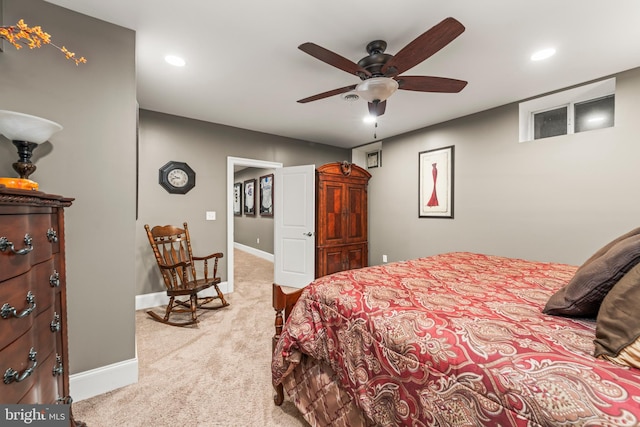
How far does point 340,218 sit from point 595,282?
357 cm

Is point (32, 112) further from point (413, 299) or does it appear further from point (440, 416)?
point (440, 416)

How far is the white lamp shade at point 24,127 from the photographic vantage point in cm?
131

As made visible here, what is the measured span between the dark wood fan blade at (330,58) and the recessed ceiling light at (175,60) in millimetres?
1311

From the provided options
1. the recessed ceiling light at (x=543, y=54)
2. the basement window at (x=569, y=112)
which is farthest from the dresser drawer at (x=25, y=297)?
the basement window at (x=569, y=112)

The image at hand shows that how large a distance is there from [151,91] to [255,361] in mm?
2918

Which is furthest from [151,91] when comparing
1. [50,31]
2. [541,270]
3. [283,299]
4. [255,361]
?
[541,270]

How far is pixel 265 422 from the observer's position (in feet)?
5.04

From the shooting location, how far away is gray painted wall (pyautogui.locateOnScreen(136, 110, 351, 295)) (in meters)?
3.36

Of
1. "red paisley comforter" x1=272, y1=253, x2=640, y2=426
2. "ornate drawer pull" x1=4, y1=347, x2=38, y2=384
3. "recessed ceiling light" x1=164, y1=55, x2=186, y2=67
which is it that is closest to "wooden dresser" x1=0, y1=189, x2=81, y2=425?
"ornate drawer pull" x1=4, y1=347, x2=38, y2=384

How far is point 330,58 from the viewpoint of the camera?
5.72 ft

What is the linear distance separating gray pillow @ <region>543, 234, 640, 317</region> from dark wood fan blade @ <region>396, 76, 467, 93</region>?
58.4 inches

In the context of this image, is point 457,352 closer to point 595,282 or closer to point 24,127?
point 595,282

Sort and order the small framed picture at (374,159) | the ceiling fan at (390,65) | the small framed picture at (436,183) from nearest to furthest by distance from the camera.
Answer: the ceiling fan at (390,65)
the small framed picture at (436,183)
the small framed picture at (374,159)

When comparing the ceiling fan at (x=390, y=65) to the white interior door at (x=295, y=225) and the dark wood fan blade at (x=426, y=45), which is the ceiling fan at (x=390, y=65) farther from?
the white interior door at (x=295, y=225)
